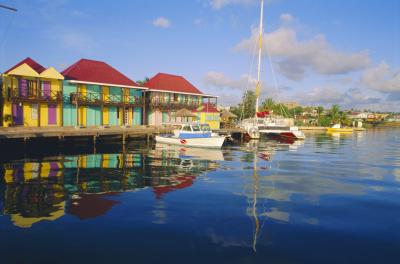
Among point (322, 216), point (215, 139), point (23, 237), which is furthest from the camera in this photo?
point (215, 139)

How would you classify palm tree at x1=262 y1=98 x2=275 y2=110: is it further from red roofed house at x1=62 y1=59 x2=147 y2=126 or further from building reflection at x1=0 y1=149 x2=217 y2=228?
building reflection at x1=0 y1=149 x2=217 y2=228

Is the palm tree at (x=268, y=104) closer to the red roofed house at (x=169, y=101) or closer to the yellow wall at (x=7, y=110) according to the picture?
the red roofed house at (x=169, y=101)

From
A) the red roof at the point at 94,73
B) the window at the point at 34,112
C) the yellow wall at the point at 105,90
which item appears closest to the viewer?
the window at the point at 34,112

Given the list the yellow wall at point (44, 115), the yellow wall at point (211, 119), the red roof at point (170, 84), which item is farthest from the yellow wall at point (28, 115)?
the yellow wall at point (211, 119)

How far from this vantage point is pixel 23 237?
29.5ft

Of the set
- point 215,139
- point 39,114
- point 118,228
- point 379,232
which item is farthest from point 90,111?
point 379,232

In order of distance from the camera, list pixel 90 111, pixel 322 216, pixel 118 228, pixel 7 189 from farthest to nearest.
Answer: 1. pixel 90 111
2. pixel 7 189
3. pixel 322 216
4. pixel 118 228

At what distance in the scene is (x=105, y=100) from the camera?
4094cm

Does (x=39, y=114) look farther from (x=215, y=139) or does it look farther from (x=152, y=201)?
(x=152, y=201)

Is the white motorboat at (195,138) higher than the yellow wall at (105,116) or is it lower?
lower

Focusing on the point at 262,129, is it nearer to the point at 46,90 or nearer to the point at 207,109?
the point at 207,109

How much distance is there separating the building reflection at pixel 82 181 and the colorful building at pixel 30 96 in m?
13.1

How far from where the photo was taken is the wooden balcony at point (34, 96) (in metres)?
33.9

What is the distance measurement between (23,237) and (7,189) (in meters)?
6.72
